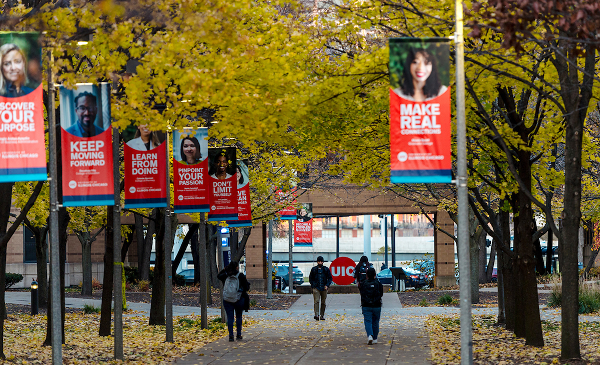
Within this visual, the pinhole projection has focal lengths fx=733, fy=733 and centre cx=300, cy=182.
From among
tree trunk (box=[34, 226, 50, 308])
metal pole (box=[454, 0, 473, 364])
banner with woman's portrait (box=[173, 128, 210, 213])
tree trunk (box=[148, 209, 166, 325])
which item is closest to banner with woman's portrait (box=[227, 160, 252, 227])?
tree trunk (box=[148, 209, 166, 325])

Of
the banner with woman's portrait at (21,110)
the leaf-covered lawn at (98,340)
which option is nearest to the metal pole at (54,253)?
the banner with woman's portrait at (21,110)

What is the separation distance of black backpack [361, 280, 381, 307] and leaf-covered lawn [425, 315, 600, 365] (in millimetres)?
1367

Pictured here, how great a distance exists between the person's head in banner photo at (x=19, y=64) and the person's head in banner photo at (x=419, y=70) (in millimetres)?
4398

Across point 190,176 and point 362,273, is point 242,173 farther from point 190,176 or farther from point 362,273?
point 362,273

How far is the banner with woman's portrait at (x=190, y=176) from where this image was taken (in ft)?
49.2

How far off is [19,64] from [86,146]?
185 cm

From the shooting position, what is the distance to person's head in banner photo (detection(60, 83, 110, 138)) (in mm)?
10688

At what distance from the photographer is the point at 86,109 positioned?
424 inches

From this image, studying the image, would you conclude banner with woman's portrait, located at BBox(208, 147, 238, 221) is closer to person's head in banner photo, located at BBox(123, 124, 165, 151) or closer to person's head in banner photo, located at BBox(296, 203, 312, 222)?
person's head in banner photo, located at BBox(123, 124, 165, 151)

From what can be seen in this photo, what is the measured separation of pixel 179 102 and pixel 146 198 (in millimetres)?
2567

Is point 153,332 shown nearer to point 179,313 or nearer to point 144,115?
point 179,313

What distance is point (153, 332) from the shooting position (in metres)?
17.4

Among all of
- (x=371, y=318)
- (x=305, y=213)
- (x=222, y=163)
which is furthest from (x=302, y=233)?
(x=371, y=318)

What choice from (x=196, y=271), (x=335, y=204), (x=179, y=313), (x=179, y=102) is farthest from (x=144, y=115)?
(x=196, y=271)
